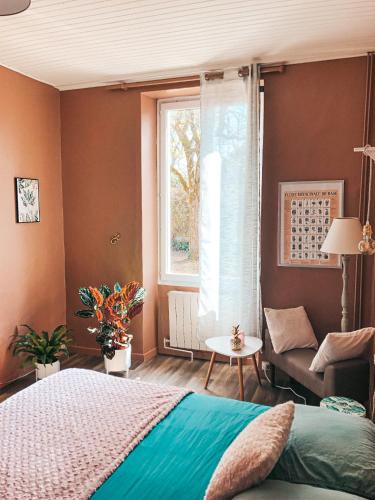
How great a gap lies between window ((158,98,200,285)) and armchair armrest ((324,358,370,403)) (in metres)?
1.86

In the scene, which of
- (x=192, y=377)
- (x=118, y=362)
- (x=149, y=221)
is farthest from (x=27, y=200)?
(x=192, y=377)

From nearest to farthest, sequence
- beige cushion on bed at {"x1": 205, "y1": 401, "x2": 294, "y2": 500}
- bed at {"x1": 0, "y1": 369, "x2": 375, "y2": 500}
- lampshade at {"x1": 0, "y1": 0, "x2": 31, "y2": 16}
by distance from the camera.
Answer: beige cushion on bed at {"x1": 205, "y1": 401, "x2": 294, "y2": 500} < bed at {"x1": 0, "y1": 369, "x2": 375, "y2": 500} < lampshade at {"x1": 0, "y1": 0, "x2": 31, "y2": 16}

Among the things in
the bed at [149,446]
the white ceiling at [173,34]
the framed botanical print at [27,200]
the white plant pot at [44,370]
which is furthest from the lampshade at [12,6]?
the white plant pot at [44,370]

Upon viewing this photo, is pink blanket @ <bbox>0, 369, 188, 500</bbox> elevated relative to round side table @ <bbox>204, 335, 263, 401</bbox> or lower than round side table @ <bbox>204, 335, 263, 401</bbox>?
elevated

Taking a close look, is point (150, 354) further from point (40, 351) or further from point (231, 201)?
point (231, 201)

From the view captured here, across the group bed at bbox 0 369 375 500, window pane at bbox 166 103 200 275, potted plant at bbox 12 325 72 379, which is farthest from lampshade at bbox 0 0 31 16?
potted plant at bbox 12 325 72 379

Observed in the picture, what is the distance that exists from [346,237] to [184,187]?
1824mm

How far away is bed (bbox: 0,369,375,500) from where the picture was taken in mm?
1584

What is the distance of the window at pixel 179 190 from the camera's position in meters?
4.37

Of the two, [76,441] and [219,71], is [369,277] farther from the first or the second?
[76,441]

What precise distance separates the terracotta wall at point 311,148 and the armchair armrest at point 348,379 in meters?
0.87

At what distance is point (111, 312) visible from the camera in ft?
12.6

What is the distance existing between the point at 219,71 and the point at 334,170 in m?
1.31

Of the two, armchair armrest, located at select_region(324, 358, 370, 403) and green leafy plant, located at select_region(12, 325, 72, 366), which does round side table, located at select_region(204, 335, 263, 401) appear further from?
green leafy plant, located at select_region(12, 325, 72, 366)
